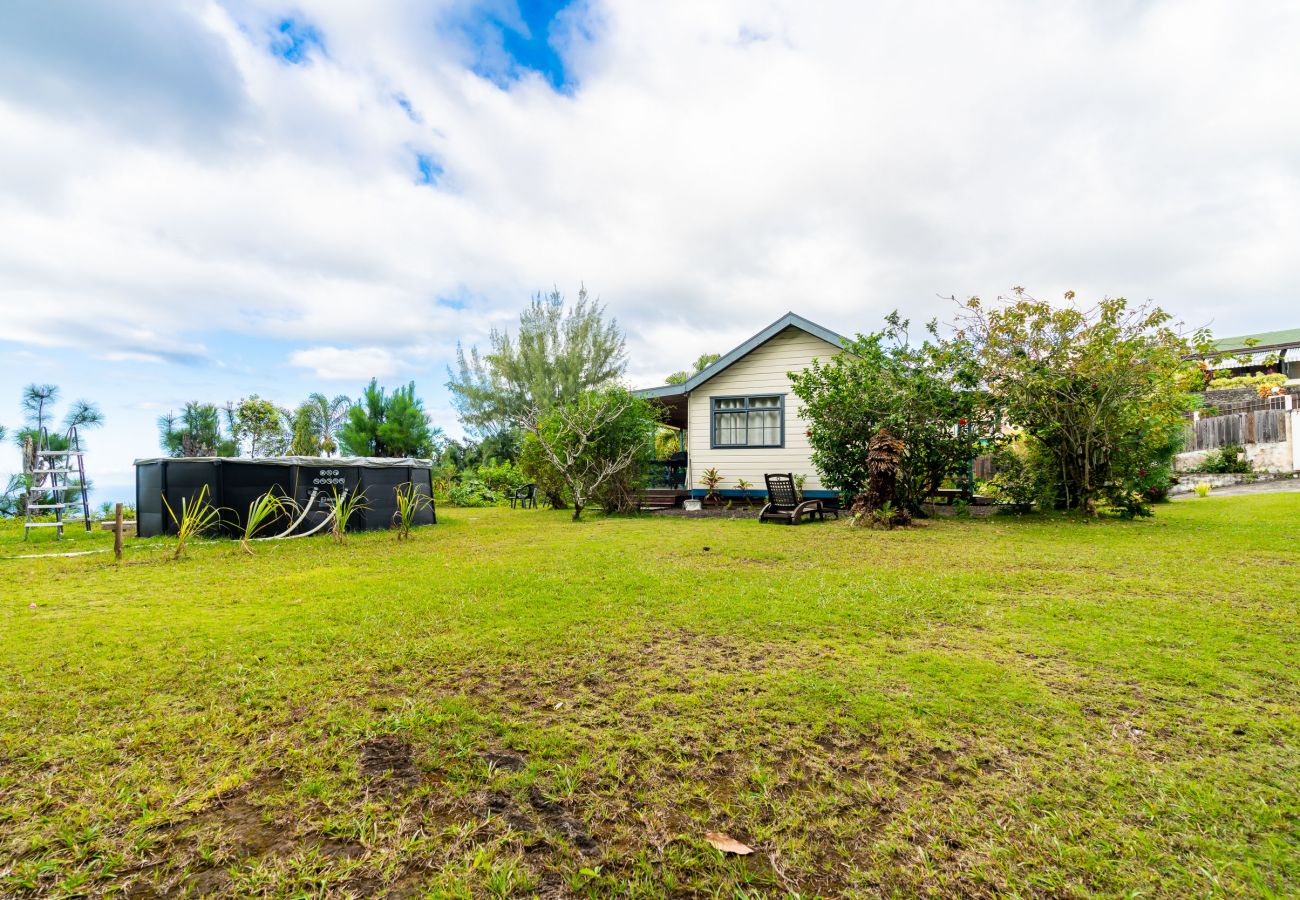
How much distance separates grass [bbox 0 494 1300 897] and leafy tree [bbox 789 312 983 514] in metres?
5.62

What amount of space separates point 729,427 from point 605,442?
11.8 ft

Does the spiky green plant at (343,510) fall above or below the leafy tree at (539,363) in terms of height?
below

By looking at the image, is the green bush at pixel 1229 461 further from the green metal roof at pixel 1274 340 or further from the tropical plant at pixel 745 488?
the green metal roof at pixel 1274 340

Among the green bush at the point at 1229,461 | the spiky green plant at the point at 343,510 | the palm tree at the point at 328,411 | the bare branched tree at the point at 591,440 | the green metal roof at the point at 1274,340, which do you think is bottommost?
the spiky green plant at the point at 343,510

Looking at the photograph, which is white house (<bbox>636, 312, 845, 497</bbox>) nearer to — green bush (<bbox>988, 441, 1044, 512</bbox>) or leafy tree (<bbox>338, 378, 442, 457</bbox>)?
green bush (<bbox>988, 441, 1044, 512</bbox>)

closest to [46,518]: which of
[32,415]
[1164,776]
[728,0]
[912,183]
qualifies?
[32,415]

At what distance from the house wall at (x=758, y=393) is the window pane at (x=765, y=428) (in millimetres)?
197

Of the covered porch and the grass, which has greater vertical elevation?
the covered porch

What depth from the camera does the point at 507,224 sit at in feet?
46.1

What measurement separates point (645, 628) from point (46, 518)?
16.0 metres

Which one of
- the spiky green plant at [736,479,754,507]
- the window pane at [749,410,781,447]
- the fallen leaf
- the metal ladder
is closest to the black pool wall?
the metal ladder

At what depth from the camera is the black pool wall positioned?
9680mm

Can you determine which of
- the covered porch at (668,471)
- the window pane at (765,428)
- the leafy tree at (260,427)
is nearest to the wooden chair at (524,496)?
the covered porch at (668,471)

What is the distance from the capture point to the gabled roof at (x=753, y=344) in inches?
510
